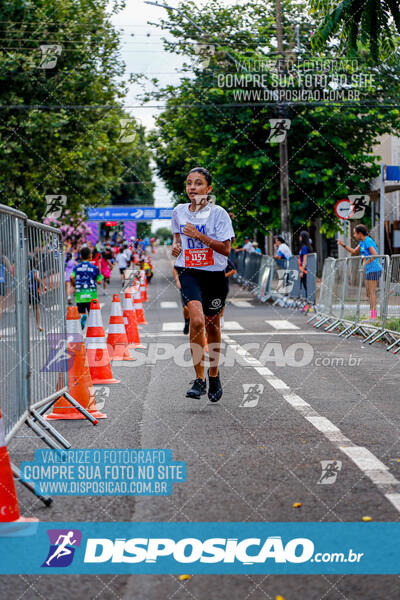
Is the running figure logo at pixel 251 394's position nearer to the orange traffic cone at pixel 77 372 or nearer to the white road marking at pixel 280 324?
the orange traffic cone at pixel 77 372

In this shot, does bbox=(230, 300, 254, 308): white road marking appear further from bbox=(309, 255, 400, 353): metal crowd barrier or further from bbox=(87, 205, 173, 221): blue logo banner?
bbox=(87, 205, 173, 221): blue logo banner

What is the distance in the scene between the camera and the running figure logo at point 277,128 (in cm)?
2878

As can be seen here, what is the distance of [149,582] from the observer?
11.3 feet

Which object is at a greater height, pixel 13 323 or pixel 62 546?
pixel 13 323

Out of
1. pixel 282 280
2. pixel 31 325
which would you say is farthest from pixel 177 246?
pixel 282 280

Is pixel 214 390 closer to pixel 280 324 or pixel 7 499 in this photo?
pixel 7 499

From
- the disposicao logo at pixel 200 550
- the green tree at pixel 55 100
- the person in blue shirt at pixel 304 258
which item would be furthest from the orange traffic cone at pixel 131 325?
the green tree at pixel 55 100

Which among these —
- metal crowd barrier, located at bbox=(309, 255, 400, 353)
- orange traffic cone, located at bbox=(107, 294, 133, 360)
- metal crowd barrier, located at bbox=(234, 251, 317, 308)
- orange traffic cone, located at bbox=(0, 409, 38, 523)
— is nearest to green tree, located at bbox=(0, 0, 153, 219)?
metal crowd barrier, located at bbox=(234, 251, 317, 308)

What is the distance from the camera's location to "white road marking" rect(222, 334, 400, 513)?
467 cm

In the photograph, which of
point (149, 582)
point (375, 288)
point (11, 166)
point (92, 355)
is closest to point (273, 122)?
point (11, 166)

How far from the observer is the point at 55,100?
97.9 feet

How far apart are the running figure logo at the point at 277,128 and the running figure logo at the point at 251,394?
2054cm

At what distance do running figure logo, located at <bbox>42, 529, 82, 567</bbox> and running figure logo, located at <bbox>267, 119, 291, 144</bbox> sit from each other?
83.7 ft

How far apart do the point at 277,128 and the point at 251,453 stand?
24.4 meters
